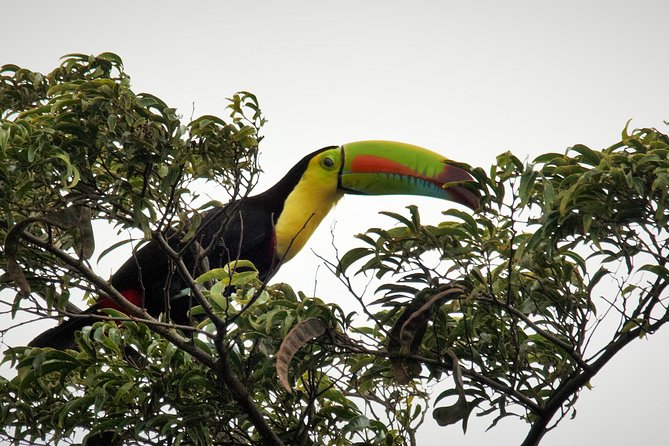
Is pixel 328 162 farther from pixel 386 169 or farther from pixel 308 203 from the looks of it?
pixel 386 169

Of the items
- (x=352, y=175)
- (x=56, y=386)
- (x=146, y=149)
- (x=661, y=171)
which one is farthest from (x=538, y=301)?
(x=352, y=175)

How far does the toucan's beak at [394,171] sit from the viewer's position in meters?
4.90

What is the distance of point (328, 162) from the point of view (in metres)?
5.64

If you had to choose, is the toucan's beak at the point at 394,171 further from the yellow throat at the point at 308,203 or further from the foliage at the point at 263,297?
the foliage at the point at 263,297

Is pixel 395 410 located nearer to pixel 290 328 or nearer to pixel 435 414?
pixel 435 414

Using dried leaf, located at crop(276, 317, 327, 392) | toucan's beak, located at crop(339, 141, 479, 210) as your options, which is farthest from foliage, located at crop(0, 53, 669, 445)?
toucan's beak, located at crop(339, 141, 479, 210)

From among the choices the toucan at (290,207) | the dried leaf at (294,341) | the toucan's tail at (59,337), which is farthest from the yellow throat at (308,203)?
the dried leaf at (294,341)

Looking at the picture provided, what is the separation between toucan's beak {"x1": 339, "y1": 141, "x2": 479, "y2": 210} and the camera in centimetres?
490

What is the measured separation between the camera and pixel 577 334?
3.15 metres

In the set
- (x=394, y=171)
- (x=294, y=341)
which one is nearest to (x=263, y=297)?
(x=294, y=341)

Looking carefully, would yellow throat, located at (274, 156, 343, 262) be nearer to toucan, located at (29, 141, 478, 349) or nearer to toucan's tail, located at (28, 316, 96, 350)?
toucan, located at (29, 141, 478, 349)

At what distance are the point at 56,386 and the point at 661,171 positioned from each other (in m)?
2.55

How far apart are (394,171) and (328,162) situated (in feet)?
1.79

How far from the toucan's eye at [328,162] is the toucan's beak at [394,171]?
8 cm
